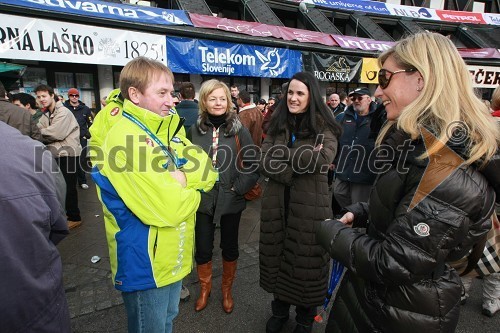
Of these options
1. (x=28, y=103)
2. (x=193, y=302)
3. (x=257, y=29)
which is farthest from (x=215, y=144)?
(x=257, y=29)

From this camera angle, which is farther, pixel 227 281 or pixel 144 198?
pixel 227 281

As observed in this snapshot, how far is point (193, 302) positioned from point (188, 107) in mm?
2897

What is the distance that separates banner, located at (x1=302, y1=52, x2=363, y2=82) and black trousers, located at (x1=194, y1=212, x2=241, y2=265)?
10.9 m

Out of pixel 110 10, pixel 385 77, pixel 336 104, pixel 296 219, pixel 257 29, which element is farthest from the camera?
pixel 257 29

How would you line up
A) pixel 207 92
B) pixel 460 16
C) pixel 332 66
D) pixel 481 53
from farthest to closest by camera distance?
pixel 460 16
pixel 481 53
pixel 332 66
pixel 207 92

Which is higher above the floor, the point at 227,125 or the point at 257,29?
the point at 257,29

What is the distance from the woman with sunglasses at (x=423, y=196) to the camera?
3.70 ft

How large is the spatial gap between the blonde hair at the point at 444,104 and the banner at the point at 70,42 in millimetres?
8698

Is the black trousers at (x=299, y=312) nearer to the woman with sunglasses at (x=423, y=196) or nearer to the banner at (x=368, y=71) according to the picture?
the woman with sunglasses at (x=423, y=196)

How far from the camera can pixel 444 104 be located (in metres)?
1.24

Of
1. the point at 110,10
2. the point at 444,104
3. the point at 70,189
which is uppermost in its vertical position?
the point at 110,10

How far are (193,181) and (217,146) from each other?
1.07 m

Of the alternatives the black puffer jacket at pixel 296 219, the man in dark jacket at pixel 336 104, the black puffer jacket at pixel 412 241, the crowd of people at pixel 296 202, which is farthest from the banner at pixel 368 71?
the black puffer jacket at pixel 412 241

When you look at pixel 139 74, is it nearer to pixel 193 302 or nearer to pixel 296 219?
pixel 296 219
